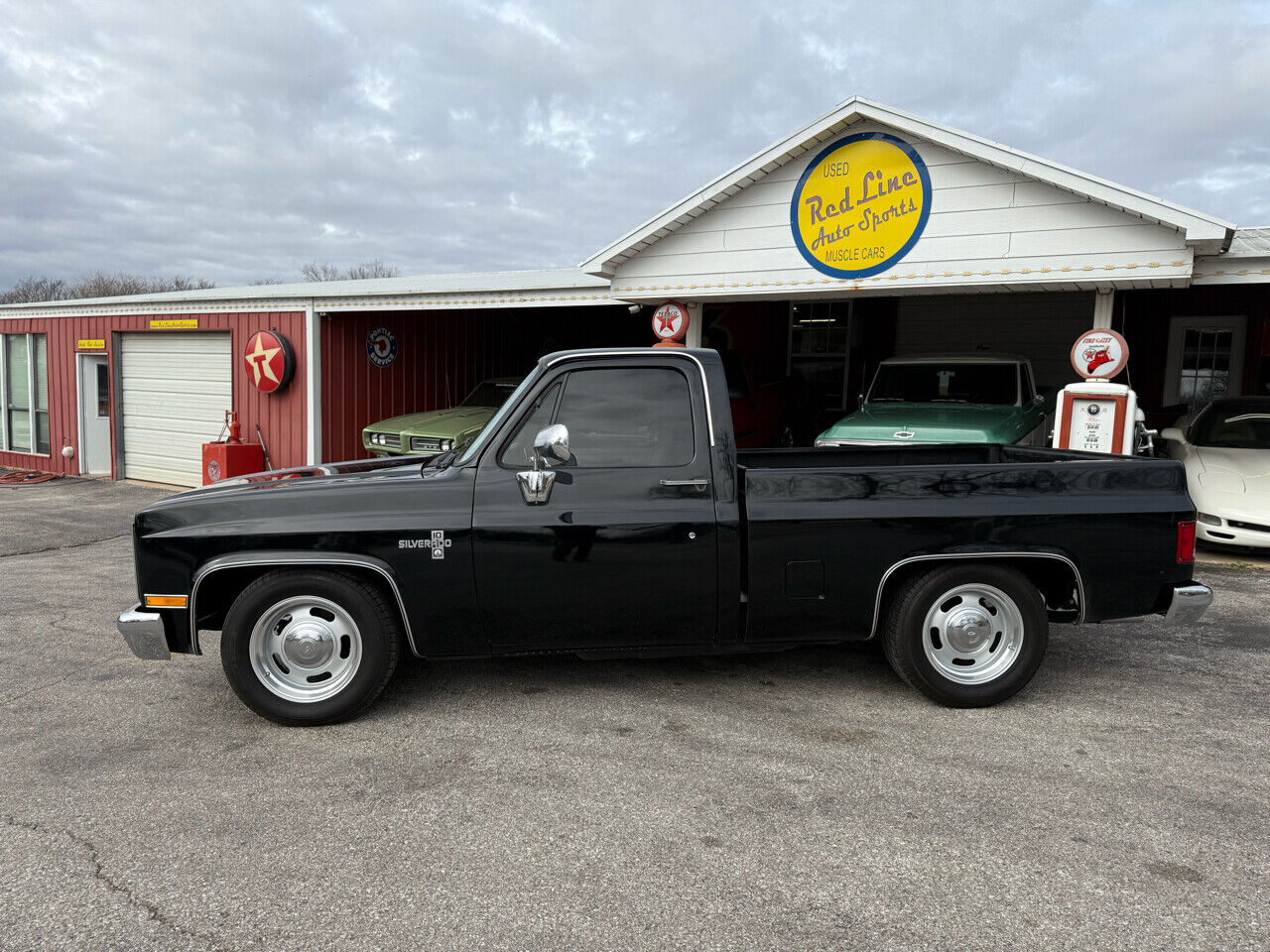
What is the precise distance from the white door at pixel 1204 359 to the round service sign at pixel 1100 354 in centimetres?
732

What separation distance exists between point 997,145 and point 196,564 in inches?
291

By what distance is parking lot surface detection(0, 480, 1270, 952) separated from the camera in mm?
2707

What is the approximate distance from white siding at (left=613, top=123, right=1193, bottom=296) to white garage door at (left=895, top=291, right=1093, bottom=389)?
21.0ft

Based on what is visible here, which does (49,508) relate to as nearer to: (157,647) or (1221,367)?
(157,647)

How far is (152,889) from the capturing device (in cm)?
289

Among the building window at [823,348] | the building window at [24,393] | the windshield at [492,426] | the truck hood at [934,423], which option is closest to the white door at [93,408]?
the building window at [24,393]

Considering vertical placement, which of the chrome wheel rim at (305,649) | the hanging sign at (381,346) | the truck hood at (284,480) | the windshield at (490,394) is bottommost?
the chrome wheel rim at (305,649)

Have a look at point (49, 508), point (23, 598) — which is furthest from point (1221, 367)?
point (49, 508)

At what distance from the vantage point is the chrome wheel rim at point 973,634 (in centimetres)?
436

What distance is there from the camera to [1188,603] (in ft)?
14.2

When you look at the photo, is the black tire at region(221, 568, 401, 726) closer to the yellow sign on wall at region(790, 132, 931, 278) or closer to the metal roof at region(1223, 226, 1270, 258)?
the yellow sign on wall at region(790, 132, 931, 278)

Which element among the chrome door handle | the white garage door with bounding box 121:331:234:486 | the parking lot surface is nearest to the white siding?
the parking lot surface

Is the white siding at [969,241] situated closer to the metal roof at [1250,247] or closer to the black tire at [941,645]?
the metal roof at [1250,247]

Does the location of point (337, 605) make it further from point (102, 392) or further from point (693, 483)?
point (102, 392)
